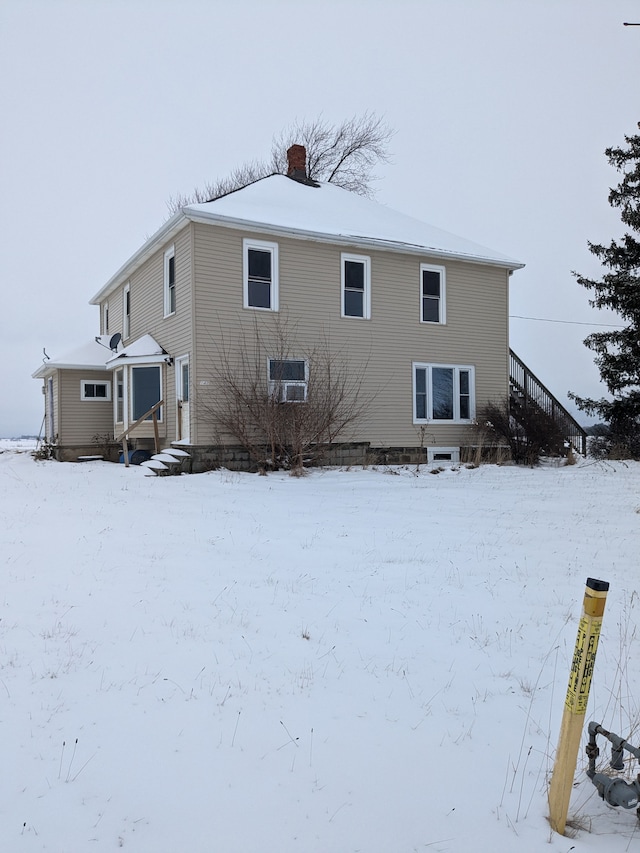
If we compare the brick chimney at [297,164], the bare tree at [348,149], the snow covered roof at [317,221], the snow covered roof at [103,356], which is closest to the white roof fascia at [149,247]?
the snow covered roof at [317,221]

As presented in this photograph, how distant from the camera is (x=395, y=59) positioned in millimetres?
29047

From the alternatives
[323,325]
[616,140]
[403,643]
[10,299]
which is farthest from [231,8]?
[403,643]

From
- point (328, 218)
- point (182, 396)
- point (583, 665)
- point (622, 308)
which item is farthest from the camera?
point (622, 308)

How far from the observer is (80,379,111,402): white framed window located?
1823 cm

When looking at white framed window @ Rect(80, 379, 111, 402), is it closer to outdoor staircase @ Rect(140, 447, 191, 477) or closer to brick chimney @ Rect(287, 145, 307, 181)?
outdoor staircase @ Rect(140, 447, 191, 477)

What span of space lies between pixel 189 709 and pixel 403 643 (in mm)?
1549

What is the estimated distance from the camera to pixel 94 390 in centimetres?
1848

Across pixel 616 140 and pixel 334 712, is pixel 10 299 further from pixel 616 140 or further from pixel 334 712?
pixel 334 712

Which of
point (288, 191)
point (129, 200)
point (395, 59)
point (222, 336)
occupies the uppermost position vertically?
point (395, 59)

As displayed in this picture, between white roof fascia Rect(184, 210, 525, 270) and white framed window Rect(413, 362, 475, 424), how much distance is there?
299 cm

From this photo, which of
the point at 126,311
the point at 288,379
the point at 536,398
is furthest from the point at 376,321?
the point at 126,311

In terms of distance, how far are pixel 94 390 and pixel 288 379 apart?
7578 mm

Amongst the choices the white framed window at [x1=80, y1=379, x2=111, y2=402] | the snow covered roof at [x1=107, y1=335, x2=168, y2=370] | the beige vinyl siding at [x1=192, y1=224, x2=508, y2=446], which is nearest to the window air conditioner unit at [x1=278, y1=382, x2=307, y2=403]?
the beige vinyl siding at [x1=192, y1=224, x2=508, y2=446]

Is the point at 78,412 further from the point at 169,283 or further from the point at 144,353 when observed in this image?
the point at 169,283
